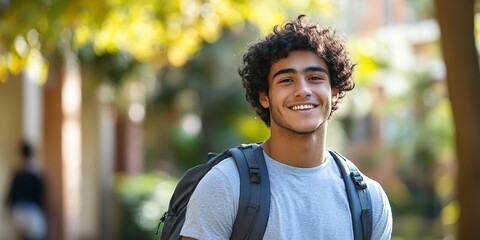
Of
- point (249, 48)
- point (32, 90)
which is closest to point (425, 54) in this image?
point (32, 90)

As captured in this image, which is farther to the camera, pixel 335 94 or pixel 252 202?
pixel 335 94

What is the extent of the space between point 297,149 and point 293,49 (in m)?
0.37

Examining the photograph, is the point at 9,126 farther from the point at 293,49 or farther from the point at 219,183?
the point at 219,183

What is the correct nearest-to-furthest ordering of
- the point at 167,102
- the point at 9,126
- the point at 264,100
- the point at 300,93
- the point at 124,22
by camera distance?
the point at 300,93 < the point at 264,100 < the point at 124,22 < the point at 9,126 < the point at 167,102

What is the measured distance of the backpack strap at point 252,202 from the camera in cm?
379

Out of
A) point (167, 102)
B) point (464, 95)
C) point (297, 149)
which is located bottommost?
point (297, 149)

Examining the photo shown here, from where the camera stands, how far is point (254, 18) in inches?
466

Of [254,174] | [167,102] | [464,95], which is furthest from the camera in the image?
[167,102]

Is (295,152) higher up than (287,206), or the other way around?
(295,152)

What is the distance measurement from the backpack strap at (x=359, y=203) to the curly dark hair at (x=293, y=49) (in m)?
0.33

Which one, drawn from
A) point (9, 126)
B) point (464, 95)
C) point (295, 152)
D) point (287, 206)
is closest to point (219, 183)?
point (287, 206)

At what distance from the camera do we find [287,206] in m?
3.86

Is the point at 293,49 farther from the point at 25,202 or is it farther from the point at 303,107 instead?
the point at 25,202

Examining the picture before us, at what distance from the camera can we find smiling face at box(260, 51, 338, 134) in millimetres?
4039
